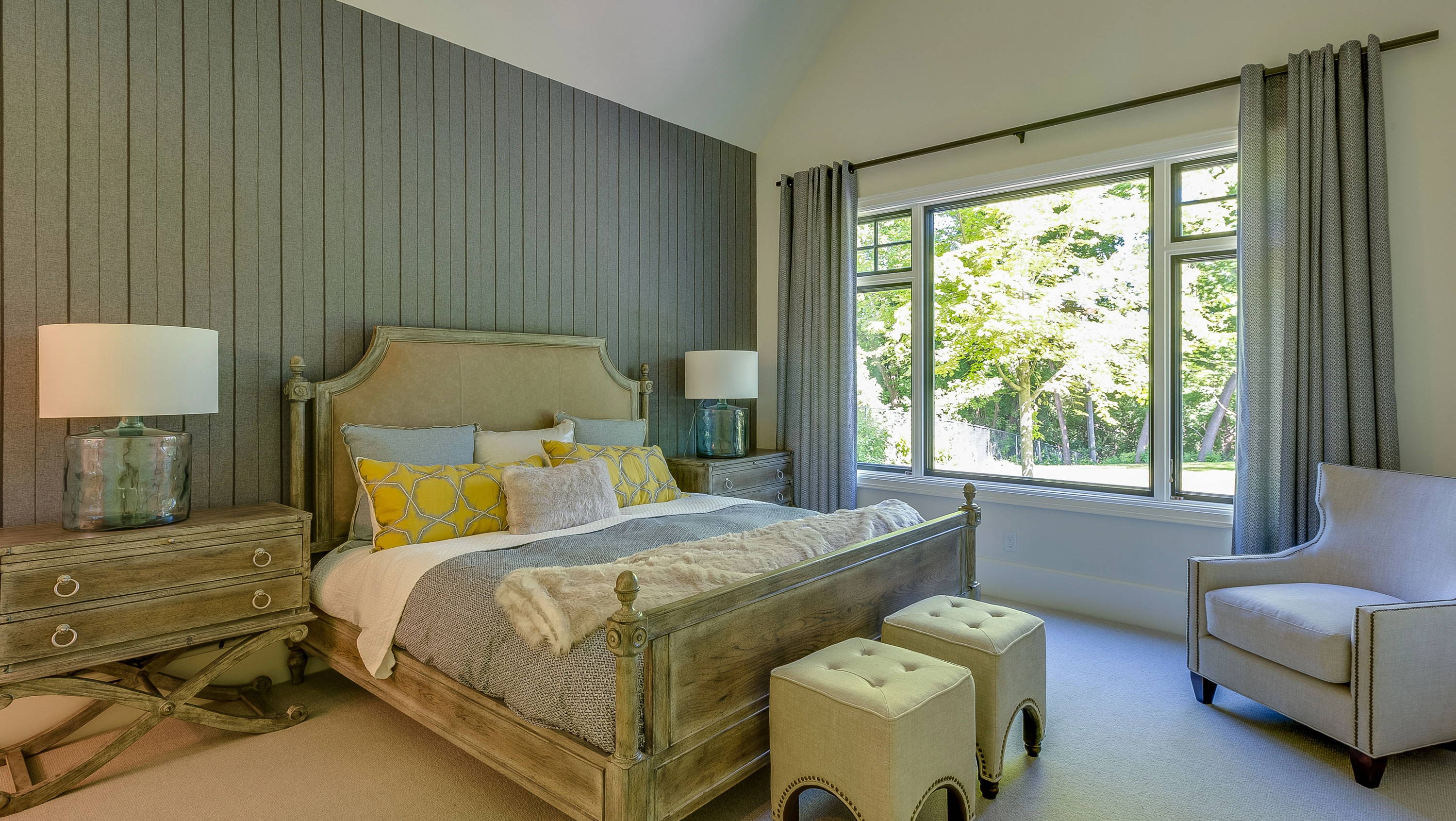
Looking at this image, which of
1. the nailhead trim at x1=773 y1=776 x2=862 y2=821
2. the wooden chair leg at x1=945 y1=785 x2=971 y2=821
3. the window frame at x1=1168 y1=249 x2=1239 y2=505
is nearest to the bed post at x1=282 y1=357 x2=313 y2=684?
the nailhead trim at x1=773 y1=776 x2=862 y2=821

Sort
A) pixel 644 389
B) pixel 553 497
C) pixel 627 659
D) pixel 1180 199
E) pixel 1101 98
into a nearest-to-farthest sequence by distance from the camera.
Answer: pixel 627 659 < pixel 553 497 < pixel 1180 199 < pixel 1101 98 < pixel 644 389

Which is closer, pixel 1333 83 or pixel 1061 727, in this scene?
pixel 1061 727

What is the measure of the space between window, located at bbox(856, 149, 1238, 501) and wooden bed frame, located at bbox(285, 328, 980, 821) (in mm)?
1296

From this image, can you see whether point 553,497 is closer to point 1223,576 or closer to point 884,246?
point 1223,576

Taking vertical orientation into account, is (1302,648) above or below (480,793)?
above

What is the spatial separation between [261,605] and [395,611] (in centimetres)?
49

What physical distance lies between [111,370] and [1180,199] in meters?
4.32

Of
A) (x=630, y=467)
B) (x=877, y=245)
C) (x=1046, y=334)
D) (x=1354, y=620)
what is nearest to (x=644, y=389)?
(x=630, y=467)

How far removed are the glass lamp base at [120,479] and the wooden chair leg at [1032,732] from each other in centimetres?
277

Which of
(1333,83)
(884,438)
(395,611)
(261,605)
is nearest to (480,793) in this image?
(395,611)

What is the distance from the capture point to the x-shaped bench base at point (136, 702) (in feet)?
7.03

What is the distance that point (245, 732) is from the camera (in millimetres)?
2580

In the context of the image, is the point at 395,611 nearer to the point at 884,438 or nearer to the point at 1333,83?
the point at 884,438

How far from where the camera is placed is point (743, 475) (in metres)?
4.42
